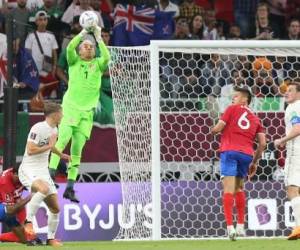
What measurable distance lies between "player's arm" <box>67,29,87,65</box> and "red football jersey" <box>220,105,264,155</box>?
229 centimetres

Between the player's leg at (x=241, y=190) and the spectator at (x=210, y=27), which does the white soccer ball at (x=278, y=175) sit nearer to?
the player's leg at (x=241, y=190)

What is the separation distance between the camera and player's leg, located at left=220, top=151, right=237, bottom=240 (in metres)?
14.9

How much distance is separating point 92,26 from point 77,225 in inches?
104

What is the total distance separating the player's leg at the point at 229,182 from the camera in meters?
14.9

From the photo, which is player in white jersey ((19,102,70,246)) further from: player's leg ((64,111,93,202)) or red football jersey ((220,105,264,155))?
red football jersey ((220,105,264,155))

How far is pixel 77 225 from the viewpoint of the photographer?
16969 mm

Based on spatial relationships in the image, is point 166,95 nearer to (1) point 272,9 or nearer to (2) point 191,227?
(2) point 191,227

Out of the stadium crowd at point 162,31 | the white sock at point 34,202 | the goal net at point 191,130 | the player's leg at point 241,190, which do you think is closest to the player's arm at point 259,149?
the player's leg at point 241,190

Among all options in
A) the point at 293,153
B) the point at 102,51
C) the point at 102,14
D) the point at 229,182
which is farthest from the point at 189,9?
the point at 293,153

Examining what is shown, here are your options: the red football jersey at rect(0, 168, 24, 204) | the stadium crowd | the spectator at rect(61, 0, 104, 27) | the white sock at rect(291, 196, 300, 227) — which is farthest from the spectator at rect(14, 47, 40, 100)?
the white sock at rect(291, 196, 300, 227)

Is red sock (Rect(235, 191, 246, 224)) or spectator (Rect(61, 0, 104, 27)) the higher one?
spectator (Rect(61, 0, 104, 27))

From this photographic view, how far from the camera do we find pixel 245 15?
70.4ft

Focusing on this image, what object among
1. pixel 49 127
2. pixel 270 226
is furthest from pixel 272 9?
pixel 49 127

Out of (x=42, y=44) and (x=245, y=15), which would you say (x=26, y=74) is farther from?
(x=245, y=15)
